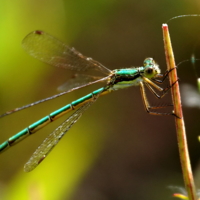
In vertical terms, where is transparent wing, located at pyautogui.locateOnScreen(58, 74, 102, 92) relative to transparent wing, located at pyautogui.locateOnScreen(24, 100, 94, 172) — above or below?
above

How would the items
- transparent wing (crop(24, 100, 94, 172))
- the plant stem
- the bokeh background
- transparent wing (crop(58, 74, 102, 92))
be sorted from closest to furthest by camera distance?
1. the plant stem
2. transparent wing (crop(24, 100, 94, 172))
3. transparent wing (crop(58, 74, 102, 92))
4. the bokeh background

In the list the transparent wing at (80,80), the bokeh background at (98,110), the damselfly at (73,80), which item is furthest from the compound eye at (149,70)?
the bokeh background at (98,110)

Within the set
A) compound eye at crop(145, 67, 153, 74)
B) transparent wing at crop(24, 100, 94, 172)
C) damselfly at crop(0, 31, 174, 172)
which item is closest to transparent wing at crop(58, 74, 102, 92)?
damselfly at crop(0, 31, 174, 172)

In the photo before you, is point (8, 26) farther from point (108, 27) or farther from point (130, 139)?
point (130, 139)

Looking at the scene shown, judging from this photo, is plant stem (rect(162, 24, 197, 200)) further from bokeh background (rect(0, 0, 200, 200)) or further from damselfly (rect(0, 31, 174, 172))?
bokeh background (rect(0, 0, 200, 200))

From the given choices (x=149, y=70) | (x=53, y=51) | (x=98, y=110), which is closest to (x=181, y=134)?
(x=149, y=70)

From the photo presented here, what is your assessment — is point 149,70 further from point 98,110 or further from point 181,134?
point 98,110

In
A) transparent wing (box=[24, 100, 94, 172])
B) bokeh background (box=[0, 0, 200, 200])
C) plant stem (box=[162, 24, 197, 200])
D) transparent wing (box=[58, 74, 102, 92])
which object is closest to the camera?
plant stem (box=[162, 24, 197, 200])
